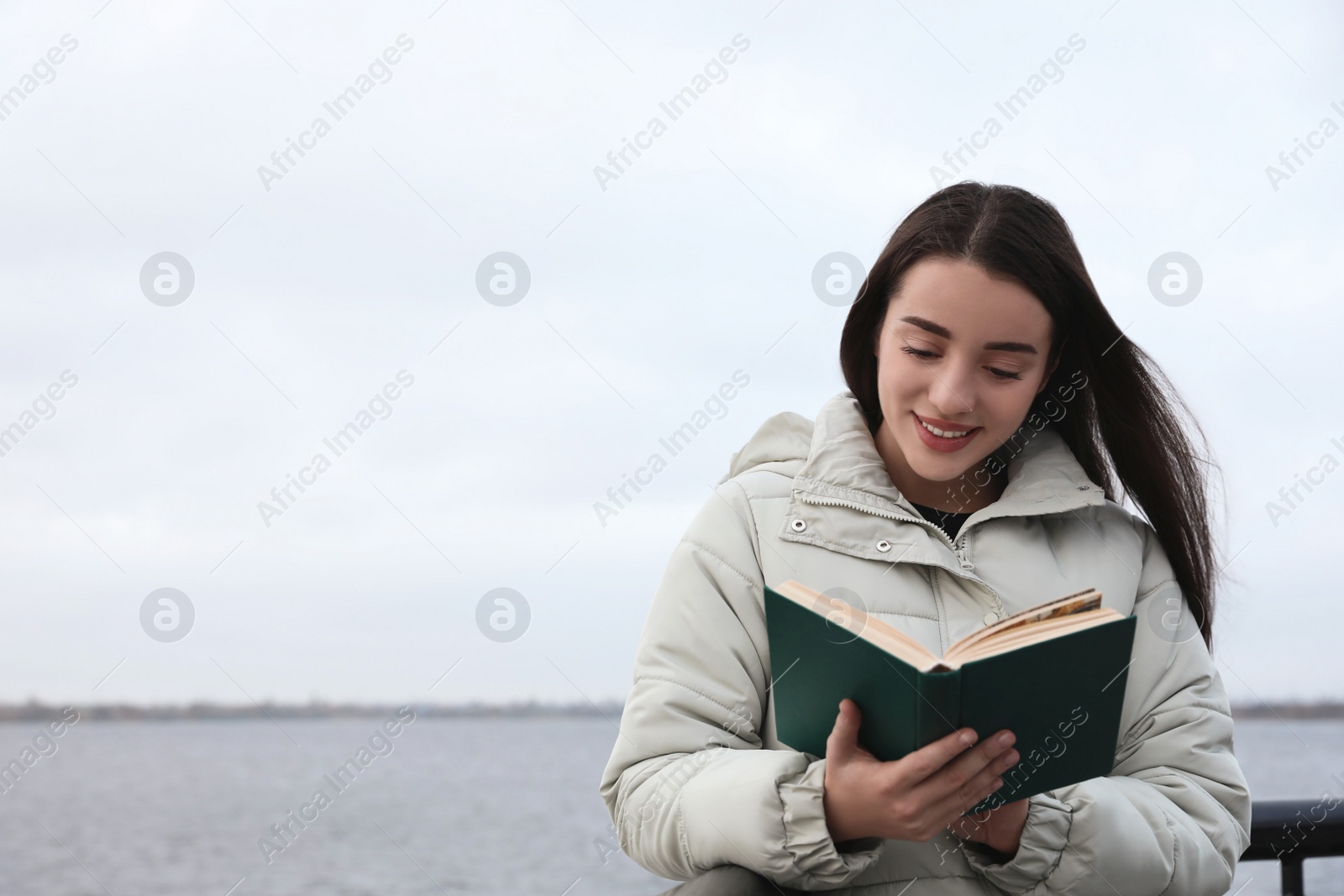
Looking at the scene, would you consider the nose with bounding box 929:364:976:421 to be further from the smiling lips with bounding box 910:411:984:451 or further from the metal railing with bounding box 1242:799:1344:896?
the metal railing with bounding box 1242:799:1344:896

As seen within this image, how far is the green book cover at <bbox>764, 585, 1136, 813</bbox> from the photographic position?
4.08 ft

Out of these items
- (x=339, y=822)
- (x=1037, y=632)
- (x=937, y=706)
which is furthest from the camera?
(x=339, y=822)

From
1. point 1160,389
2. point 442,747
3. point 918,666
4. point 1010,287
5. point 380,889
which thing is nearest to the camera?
point 918,666

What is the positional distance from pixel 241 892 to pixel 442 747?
3117 centimetres

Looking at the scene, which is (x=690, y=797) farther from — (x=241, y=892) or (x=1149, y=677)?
(x=241, y=892)

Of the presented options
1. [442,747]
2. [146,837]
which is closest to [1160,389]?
[146,837]

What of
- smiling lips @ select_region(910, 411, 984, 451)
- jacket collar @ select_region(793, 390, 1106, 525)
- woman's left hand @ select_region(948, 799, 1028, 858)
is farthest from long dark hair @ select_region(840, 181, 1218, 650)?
woman's left hand @ select_region(948, 799, 1028, 858)

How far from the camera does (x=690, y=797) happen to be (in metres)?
1.51

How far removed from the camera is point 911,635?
1.69 metres

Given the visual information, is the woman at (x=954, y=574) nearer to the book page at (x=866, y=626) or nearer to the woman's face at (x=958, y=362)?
the woman's face at (x=958, y=362)

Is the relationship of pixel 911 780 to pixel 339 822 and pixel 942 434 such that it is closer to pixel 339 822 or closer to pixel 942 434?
pixel 942 434

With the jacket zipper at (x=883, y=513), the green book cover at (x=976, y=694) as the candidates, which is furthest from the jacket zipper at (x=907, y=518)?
the green book cover at (x=976, y=694)

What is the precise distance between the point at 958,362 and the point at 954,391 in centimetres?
5

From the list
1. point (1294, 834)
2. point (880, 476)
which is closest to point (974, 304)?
point (880, 476)
